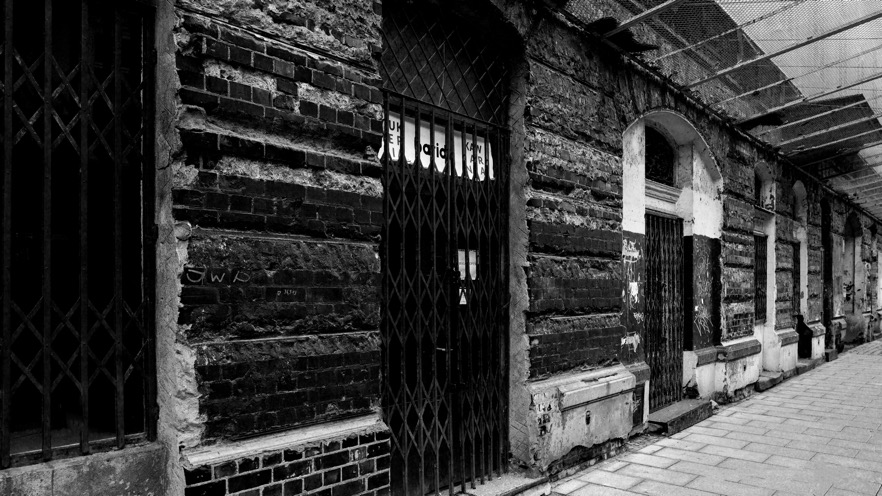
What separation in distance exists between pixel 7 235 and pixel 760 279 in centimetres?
1147

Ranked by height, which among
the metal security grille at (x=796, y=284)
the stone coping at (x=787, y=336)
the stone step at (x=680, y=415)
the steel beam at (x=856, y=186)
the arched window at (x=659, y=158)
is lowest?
the stone step at (x=680, y=415)

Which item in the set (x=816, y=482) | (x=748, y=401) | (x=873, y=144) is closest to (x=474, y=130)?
(x=816, y=482)

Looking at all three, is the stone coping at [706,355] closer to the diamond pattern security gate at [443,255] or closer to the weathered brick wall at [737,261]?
the weathered brick wall at [737,261]

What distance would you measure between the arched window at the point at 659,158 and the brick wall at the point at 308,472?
5.44m

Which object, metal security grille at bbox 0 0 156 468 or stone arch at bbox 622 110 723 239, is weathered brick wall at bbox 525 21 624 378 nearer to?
stone arch at bbox 622 110 723 239

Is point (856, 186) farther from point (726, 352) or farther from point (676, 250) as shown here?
point (676, 250)

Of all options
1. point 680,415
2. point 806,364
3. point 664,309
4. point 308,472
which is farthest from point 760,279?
point 308,472

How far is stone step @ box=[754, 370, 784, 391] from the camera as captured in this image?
971 centimetres

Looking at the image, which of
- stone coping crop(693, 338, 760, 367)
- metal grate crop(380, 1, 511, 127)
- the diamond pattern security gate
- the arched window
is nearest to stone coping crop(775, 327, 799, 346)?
stone coping crop(693, 338, 760, 367)

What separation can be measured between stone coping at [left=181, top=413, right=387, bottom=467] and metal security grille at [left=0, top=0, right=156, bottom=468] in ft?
1.12

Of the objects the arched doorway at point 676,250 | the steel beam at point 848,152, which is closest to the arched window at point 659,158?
the arched doorway at point 676,250

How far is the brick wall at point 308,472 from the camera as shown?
2717 mm

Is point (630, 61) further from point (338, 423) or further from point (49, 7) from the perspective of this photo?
point (49, 7)

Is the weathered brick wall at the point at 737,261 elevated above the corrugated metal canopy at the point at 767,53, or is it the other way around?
the corrugated metal canopy at the point at 767,53
